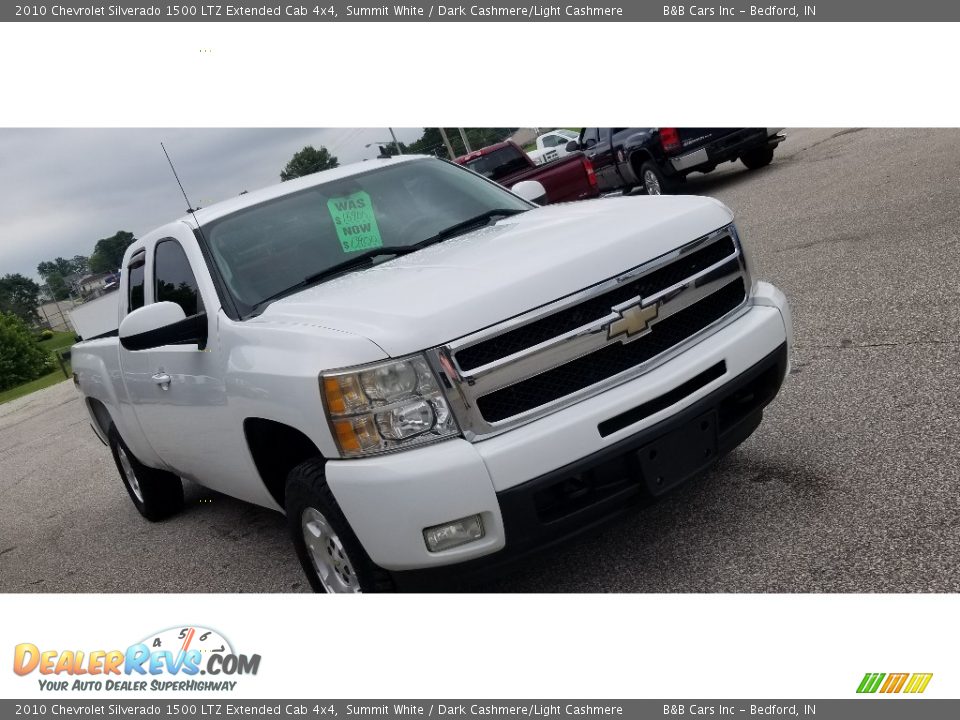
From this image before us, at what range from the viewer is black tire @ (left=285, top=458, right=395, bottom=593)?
130 inches

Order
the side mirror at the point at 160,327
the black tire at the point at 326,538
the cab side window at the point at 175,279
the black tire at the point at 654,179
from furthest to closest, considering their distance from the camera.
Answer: the black tire at the point at 654,179, the cab side window at the point at 175,279, the side mirror at the point at 160,327, the black tire at the point at 326,538

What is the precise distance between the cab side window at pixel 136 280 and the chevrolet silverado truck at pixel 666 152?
28.6 feet

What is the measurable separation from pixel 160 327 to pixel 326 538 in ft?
4.06

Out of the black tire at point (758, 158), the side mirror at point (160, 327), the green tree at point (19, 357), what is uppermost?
the side mirror at point (160, 327)

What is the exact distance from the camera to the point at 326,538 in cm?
356

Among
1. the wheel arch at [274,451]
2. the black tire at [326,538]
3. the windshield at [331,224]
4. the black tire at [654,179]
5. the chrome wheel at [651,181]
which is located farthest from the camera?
the chrome wheel at [651,181]

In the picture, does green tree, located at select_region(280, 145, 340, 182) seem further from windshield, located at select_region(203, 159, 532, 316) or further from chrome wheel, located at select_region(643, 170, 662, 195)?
chrome wheel, located at select_region(643, 170, 662, 195)

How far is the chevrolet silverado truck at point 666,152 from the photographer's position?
1354cm

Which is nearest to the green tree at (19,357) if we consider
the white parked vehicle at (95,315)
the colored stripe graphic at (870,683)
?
the white parked vehicle at (95,315)

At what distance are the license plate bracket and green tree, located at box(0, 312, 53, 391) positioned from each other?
3866 cm

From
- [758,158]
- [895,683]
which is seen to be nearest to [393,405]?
[895,683]

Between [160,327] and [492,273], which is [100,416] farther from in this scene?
[492,273]

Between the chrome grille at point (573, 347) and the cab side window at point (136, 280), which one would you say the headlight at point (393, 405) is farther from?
the cab side window at point (136, 280)

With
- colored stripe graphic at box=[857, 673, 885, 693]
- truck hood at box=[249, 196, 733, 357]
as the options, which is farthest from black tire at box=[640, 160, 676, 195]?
colored stripe graphic at box=[857, 673, 885, 693]
